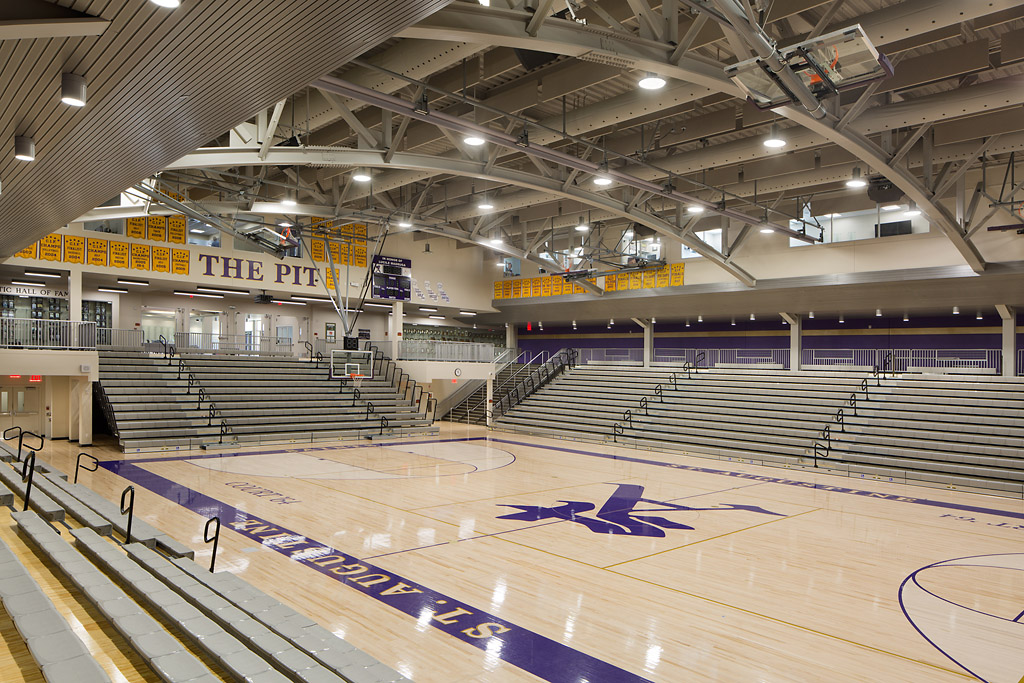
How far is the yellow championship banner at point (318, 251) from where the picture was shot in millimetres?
24931

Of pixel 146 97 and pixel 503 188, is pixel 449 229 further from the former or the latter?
pixel 146 97

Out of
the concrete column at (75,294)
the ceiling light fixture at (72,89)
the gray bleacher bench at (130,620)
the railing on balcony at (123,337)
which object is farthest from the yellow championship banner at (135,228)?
the ceiling light fixture at (72,89)

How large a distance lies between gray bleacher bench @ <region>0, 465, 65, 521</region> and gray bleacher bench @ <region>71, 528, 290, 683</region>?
1.17 meters

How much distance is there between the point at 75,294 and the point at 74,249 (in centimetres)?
134

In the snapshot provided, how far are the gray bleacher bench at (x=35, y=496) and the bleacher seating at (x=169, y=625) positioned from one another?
3.77 ft

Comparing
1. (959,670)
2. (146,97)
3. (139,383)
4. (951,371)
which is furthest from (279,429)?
(951,371)

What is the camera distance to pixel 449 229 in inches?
833

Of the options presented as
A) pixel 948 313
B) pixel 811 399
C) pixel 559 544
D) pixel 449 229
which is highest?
pixel 449 229

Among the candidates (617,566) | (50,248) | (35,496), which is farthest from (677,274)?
(35,496)

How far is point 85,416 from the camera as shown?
17.4 meters

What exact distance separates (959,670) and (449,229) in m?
18.0

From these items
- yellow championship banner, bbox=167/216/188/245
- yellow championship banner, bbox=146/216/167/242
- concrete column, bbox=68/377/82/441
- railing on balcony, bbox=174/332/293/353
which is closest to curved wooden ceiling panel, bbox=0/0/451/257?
concrete column, bbox=68/377/82/441

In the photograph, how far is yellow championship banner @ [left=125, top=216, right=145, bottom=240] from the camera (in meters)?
20.8

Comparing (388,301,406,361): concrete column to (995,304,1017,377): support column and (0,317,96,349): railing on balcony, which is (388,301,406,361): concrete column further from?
(995,304,1017,377): support column
